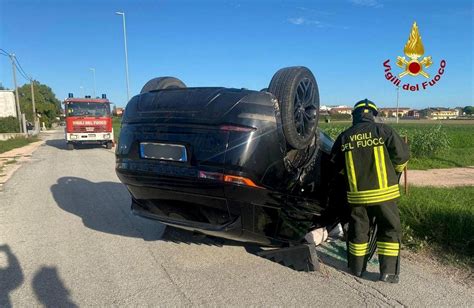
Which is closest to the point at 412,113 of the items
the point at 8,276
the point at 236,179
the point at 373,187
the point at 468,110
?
Answer: the point at 468,110

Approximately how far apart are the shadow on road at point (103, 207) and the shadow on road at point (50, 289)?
4.16 feet

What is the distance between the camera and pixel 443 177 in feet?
33.0

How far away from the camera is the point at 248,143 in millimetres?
3072

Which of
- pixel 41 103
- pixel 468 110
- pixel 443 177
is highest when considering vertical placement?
pixel 41 103

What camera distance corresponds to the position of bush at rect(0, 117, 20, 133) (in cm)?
3866

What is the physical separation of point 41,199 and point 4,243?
2799 mm

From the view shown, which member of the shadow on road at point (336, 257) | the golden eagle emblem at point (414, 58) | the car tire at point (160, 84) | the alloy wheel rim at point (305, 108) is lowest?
the shadow on road at point (336, 257)

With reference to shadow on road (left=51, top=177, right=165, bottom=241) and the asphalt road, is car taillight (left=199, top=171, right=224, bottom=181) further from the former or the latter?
shadow on road (left=51, top=177, right=165, bottom=241)

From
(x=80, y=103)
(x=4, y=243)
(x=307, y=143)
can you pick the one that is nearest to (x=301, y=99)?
(x=307, y=143)

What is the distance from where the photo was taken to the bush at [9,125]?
38.7 meters

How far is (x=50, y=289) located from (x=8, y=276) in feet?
2.10

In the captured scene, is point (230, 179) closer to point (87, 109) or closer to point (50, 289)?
point (50, 289)

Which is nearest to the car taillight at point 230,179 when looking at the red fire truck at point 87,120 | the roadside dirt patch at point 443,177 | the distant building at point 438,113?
the roadside dirt patch at point 443,177

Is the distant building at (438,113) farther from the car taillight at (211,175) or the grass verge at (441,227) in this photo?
the car taillight at (211,175)
